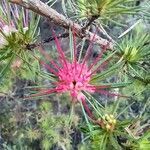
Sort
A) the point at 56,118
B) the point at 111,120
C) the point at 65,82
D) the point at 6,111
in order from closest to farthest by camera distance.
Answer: the point at 65,82 < the point at 111,120 < the point at 56,118 < the point at 6,111

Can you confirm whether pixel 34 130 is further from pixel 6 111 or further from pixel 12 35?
pixel 12 35

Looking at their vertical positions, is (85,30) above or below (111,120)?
above

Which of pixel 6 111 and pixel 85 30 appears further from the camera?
pixel 6 111

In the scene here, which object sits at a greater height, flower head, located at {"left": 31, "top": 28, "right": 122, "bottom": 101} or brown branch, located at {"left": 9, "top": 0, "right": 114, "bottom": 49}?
brown branch, located at {"left": 9, "top": 0, "right": 114, "bottom": 49}

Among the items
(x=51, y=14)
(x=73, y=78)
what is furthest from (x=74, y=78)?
(x=51, y=14)

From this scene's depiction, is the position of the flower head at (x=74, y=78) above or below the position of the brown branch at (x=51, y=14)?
below

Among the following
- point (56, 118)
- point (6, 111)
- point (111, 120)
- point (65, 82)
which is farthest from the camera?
point (6, 111)

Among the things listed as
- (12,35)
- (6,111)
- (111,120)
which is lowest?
(6,111)

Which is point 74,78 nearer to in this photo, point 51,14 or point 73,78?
point 73,78

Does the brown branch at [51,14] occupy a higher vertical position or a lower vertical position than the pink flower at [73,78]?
higher

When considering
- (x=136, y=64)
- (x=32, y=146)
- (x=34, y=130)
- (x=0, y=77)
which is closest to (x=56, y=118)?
(x=34, y=130)

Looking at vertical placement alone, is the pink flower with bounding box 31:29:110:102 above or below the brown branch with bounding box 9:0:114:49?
below
